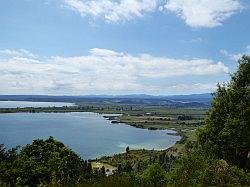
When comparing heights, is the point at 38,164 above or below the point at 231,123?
below

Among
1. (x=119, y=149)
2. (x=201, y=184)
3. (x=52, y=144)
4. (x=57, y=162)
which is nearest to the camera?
(x=201, y=184)

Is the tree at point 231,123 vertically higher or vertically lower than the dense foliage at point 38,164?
higher

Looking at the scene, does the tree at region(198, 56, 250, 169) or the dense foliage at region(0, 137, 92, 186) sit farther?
the tree at region(198, 56, 250, 169)

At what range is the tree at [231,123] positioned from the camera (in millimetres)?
20531

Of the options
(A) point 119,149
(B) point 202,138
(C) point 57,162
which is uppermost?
(B) point 202,138

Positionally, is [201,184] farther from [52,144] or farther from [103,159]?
[103,159]

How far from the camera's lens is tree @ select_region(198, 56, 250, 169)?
67.4 ft

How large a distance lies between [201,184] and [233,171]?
3275mm

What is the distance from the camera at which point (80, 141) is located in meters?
156

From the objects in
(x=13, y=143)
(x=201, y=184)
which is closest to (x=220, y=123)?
(x=201, y=184)

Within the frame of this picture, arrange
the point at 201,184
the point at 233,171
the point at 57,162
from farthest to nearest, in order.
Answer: the point at 57,162, the point at 233,171, the point at 201,184

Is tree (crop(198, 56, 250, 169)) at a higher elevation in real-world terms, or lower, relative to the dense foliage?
higher

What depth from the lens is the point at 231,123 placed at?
808 inches

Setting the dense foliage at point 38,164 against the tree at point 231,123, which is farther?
the tree at point 231,123
